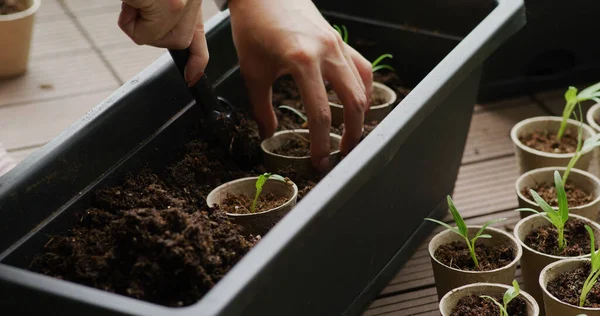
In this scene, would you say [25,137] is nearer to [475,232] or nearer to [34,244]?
[34,244]

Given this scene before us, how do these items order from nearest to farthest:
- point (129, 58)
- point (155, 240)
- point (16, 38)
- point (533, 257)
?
point (155, 240), point (533, 257), point (16, 38), point (129, 58)

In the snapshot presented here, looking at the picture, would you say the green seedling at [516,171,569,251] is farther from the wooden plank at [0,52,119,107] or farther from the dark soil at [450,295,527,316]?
the wooden plank at [0,52,119,107]

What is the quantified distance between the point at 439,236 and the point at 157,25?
75 cm

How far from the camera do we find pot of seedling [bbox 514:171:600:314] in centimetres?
168

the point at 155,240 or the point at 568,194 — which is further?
the point at 568,194

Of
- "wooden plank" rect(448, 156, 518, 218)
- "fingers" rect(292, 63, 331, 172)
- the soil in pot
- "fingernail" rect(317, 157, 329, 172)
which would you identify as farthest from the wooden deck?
the soil in pot

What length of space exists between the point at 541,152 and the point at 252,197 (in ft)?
2.64

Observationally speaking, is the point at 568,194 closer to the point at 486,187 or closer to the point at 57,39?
the point at 486,187

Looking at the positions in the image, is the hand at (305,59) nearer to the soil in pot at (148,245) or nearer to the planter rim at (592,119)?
the soil in pot at (148,245)

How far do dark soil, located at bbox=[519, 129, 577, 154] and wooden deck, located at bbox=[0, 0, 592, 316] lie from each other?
0.11 metres

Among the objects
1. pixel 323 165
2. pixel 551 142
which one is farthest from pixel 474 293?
pixel 551 142

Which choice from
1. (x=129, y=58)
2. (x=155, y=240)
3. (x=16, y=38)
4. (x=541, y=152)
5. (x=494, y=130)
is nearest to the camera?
(x=155, y=240)

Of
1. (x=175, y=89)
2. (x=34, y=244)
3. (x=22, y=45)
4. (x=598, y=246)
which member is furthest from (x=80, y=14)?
(x=598, y=246)

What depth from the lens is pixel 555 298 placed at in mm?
1548
